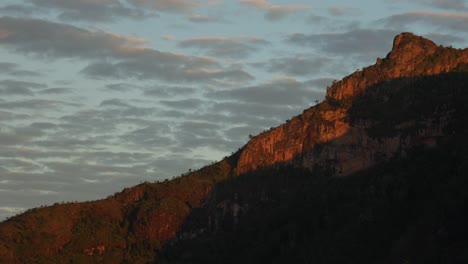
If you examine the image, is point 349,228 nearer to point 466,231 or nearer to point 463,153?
point 463,153

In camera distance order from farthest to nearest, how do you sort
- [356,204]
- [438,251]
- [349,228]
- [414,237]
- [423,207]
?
[356,204], [349,228], [423,207], [414,237], [438,251]

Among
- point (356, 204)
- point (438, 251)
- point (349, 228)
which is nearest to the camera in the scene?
point (438, 251)

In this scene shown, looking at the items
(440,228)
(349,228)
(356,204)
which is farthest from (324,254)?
(440,228)

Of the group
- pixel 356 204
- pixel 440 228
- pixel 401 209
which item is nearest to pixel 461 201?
pixel 440 228

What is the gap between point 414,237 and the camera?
158000 millimetres

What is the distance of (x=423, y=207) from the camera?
17200 cm

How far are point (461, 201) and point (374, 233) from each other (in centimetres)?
2109

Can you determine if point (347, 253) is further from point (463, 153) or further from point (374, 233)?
point (463, 153)

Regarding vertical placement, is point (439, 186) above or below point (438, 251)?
above

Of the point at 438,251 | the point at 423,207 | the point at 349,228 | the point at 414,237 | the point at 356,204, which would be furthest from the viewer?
the point at 356,204

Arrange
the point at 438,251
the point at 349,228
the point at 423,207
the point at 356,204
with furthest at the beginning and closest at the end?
the point at 356,204 → the point at 349,228 → the point at 423,207 → the point at 438,251

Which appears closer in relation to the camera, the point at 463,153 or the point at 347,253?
the point at 347,253

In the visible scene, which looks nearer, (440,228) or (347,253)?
(440,228)

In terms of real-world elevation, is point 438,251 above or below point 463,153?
below
